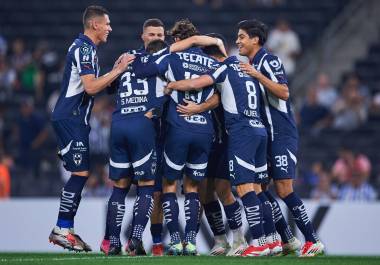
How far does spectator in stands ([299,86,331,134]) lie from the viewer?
21.6 metres

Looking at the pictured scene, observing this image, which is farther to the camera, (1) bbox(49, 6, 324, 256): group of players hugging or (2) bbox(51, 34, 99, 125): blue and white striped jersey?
(2) bbox(51, 34, 99, 125): blue and white striped jersey

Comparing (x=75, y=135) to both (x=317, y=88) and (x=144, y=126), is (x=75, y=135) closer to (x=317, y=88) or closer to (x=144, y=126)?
(x=144, y=126)

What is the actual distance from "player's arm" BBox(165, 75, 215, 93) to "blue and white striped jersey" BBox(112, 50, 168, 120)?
0.19 meters

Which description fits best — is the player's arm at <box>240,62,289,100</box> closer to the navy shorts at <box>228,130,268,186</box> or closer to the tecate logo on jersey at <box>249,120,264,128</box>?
the tecate logo on jersey at <box>249,120,264,128</box>

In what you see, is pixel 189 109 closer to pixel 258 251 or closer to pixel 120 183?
pixel 120 183

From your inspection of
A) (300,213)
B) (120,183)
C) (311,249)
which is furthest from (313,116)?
(120,183)

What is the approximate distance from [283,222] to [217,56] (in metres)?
2.06

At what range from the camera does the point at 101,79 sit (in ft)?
41.6

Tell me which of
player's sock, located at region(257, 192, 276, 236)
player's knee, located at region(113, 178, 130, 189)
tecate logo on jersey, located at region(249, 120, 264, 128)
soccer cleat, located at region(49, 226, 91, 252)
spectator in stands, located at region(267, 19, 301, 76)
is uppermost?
spectator in stands, located at region(267, 19, 301, 76)

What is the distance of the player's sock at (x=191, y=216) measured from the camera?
499 inches

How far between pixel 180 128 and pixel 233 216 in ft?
4.32

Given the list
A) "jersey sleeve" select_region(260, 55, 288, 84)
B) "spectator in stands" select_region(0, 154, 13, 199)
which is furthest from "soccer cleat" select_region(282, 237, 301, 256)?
"spectator in stands" select_region(0, 154, 13, 199)

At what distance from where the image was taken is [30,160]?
71.0ft

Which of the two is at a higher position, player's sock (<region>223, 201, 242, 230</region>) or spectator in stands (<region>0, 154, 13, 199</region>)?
spectator in stands (<region>0, 154, 13, 199</region>)
